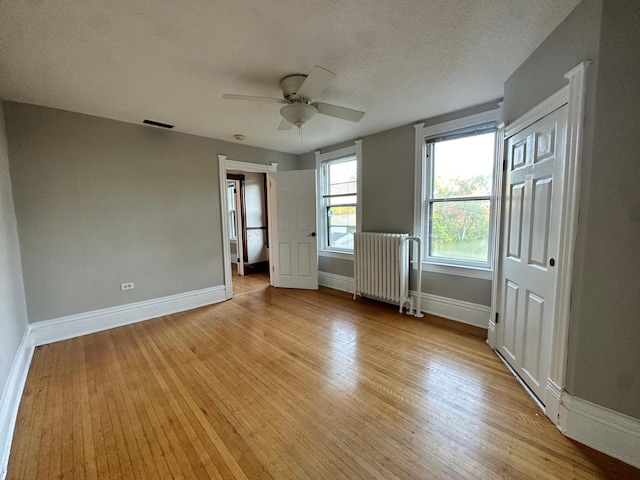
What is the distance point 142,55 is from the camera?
178 cm

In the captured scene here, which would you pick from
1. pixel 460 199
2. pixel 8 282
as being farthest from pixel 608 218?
pixel 8 282

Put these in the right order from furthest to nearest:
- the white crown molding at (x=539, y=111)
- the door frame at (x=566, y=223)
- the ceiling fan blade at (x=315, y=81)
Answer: the ceiling fan blade at (x=315, y=81)
the white crown molding at (x=539, y=111)
the door frame at (x=566, y=223)

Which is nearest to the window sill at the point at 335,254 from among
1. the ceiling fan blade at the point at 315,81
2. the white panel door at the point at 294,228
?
the white panel door at the point at 294,228

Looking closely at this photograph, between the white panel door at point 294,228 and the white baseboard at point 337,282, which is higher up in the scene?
the white panel door at point 294,228

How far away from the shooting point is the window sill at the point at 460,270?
2.77 m

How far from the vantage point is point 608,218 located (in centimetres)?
130

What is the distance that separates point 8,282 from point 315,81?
2840 mm

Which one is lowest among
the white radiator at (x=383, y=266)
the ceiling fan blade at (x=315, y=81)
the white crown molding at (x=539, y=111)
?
the white radiator at (x=383, y=266)

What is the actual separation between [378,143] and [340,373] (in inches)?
118

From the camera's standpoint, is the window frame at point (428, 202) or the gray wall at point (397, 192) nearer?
the window frame at point (428, 202)

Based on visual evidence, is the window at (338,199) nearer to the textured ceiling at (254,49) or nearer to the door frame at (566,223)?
the textured ceiling at (254,49)

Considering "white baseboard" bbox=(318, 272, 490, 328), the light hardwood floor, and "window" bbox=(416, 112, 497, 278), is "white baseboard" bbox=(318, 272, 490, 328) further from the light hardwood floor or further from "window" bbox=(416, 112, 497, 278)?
"window" bbox=(416, 112, 497, 278)

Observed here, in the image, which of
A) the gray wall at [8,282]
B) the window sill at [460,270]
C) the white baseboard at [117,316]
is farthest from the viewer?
the window sill at [460,270]

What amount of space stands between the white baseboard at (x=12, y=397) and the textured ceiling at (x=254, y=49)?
7.26ft
